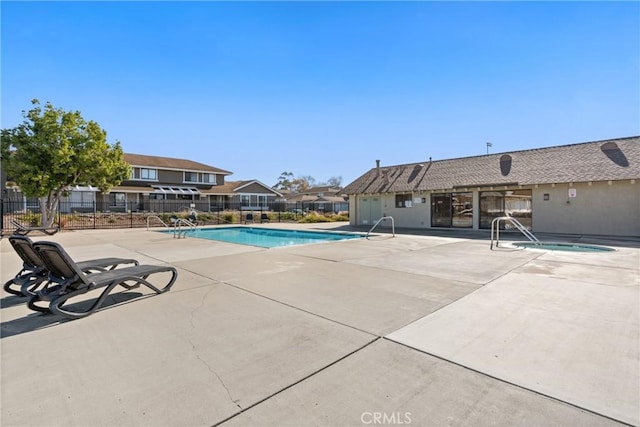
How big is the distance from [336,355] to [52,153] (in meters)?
18.6

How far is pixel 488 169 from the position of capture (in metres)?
17.3

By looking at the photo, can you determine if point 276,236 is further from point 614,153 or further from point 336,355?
point 614,153

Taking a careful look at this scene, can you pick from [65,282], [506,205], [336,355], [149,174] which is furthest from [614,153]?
[149,174]

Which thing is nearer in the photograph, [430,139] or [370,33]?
[370,33]

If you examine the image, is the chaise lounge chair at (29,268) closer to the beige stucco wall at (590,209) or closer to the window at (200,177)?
the beige stucco wall at (590,209)

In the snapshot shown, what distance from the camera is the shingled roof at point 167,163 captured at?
32500 mm

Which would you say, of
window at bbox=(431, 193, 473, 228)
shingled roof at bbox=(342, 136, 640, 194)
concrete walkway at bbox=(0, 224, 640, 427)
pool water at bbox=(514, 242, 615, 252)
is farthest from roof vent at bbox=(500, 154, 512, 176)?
concrete walkway at bbox=(0, 224, 640, 427)

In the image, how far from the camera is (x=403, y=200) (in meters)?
20.1

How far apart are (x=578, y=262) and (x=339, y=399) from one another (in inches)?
312

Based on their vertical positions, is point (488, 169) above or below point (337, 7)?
below

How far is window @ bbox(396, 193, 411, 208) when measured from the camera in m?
19.8

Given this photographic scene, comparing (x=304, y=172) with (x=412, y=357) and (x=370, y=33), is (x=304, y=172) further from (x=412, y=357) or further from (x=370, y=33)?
(x=412, y=357)

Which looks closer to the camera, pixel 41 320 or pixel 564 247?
pixel 41 320

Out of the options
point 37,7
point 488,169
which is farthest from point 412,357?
point 488,169
